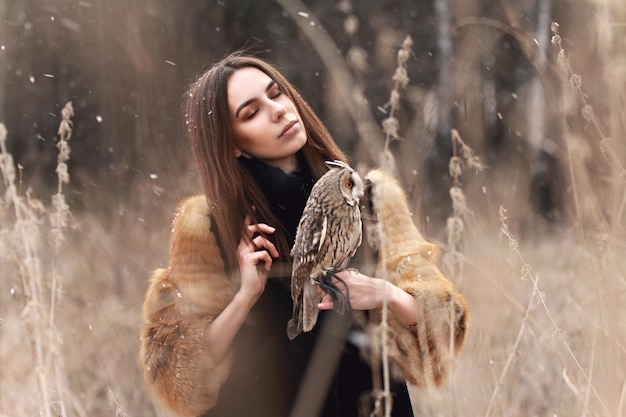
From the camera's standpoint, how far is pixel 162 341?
1.02 metres

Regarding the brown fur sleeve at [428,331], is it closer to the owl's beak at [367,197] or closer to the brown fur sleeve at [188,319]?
the owl's beak at [367,197]

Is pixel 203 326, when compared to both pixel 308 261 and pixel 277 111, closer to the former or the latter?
pixel 308 261

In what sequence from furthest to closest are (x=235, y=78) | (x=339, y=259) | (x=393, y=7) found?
(x=393, y=7) → (x=235, y=78) → (x=339, y=259)

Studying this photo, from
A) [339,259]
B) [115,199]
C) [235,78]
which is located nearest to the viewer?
[339,259]

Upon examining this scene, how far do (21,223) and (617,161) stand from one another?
34.0 inches

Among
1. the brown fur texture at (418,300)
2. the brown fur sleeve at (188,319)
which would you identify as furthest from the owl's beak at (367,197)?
the brown fur sleeve at (188,319)

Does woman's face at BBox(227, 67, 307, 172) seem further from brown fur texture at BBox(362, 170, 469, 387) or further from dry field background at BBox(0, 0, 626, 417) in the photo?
dry field background at BBox(0, 0, 626, 417)

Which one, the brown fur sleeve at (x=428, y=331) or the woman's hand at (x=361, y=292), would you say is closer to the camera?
the woman's hand at (x=361, y=292)

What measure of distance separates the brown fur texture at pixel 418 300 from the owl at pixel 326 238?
103mm

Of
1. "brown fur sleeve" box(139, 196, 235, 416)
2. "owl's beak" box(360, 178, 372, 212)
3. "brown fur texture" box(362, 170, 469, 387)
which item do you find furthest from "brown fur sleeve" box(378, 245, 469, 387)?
"brown fur sleeve" box(139, 196, 235, 416)

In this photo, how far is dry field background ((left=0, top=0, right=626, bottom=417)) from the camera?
3.17 feet

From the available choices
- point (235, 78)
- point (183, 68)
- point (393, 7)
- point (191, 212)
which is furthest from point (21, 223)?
point (393, 7)

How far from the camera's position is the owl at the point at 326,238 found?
843 millimetres

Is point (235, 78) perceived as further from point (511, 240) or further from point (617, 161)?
point (617, 161)
